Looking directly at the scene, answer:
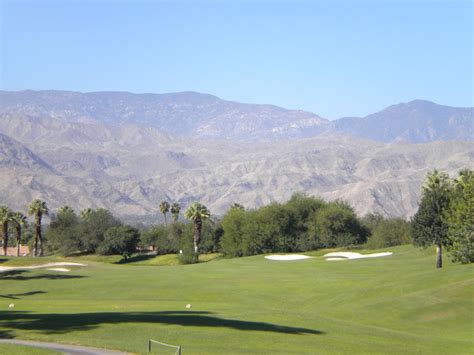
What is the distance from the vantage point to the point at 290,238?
481 feet

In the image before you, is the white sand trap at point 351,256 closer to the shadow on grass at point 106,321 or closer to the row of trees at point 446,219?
the row of trees at point 446,219

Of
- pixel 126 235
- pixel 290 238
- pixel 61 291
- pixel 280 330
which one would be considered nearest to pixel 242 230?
pixel 290 238

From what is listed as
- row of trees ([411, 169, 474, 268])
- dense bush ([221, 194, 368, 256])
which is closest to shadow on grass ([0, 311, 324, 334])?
row of trees ([411, 169, 474, 268])

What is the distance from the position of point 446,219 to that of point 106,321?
45239 mm

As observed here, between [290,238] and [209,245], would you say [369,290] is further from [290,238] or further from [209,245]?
[209,245]

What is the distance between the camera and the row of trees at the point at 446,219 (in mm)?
74062

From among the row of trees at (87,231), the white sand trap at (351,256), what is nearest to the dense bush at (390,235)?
the row of trees at (87,231)

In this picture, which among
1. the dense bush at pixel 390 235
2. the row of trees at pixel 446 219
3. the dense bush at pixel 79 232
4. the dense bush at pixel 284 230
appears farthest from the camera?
the dense bush at pixel 79 232

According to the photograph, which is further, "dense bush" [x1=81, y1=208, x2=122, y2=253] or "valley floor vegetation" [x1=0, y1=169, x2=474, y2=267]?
"dense bush" [x1=81, y1=208, x2=122, y2=253]

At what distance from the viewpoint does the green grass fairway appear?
38.2 metres

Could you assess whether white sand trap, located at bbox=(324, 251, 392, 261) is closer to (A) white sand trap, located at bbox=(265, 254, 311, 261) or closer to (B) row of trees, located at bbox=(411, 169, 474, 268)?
(A) white sand trap, located at bbox=(265, 254, 311, 261)

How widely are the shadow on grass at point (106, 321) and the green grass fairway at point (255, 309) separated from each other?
56 mm

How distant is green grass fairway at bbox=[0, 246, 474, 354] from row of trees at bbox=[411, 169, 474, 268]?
10.7 ft

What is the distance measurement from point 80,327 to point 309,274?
41.7 m
